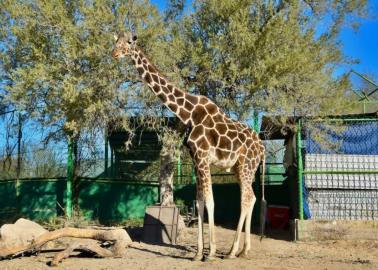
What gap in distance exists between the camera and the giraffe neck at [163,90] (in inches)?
399

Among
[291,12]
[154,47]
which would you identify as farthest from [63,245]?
[291,12]

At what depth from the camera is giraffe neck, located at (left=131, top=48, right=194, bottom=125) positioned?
10.1 m

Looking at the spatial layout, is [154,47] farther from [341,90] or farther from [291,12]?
[341,90]

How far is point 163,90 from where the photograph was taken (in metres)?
10.2

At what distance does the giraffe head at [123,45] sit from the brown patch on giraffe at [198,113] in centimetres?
170

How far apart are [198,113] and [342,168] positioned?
424cm

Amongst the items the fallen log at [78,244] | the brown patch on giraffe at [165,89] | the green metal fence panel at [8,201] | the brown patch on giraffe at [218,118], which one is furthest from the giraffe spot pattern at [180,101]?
the green metal fence panel at [8,201]

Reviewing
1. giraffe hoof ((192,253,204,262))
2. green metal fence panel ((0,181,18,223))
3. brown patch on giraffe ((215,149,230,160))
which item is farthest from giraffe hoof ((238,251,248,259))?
green metal fence panel ((0,181,18,223))

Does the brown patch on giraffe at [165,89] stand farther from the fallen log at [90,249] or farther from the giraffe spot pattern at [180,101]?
the fallen log at [90,249]

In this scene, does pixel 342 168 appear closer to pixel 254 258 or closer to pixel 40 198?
pixel 254 258

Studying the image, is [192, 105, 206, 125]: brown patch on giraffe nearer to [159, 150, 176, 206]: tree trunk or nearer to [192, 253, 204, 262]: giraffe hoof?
[192, 253, 204, 262]: giraffe hoof

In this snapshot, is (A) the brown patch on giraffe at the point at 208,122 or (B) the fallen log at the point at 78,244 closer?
(B) the fallen log at the point at 78,244

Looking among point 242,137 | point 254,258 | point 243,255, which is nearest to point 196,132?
point 242,137

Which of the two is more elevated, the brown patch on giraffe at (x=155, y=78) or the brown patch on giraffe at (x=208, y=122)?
the brown patch on giraffe at (x=155, y=78)
